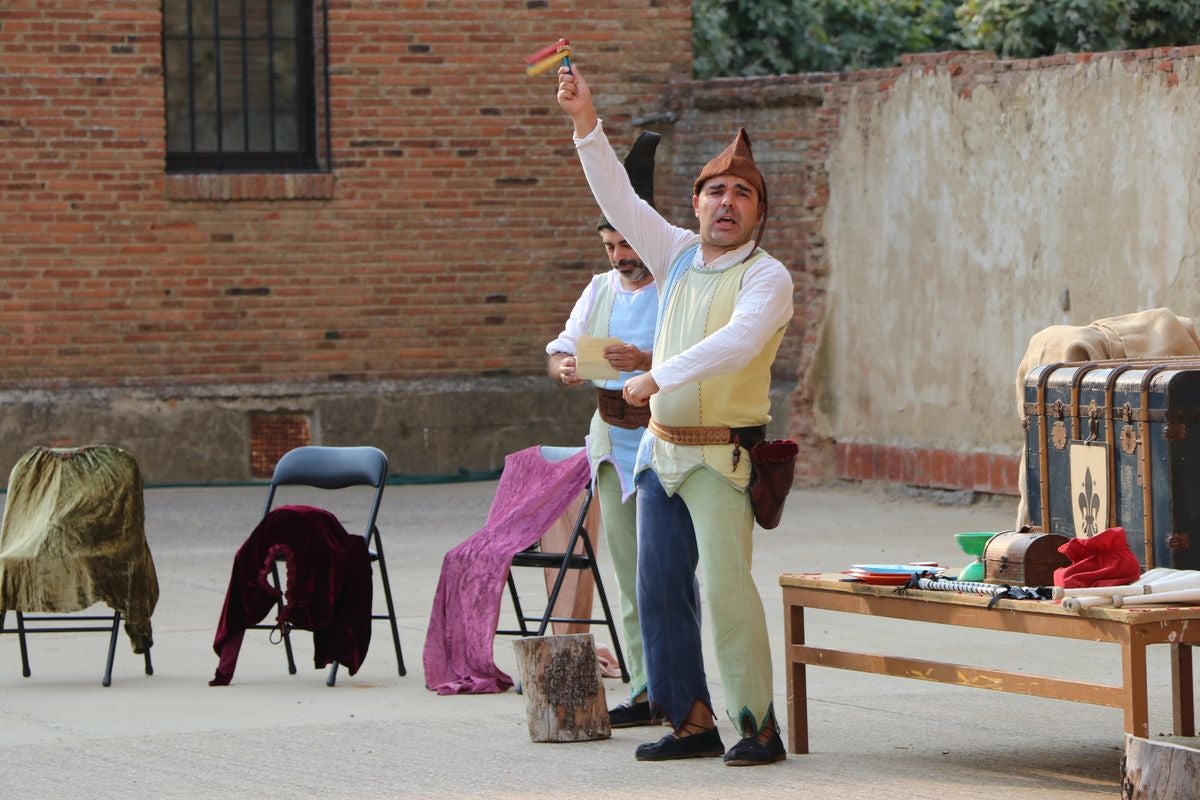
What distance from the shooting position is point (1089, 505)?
664 cm

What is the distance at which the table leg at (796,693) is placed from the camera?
6648mm

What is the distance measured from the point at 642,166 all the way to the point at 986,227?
5.90 metres

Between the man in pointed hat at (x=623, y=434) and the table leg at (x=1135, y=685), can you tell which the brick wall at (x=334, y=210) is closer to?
the man in pointed hat at (x=623, y=434)

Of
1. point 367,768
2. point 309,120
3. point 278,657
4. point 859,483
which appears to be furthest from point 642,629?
point 309,120

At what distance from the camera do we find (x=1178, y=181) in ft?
37.8

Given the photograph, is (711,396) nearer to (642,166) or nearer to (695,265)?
(695,265)

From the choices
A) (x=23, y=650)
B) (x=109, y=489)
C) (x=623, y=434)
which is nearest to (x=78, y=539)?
(x=109, y=489)

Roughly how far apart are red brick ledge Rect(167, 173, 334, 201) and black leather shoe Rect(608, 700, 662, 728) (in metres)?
7.95

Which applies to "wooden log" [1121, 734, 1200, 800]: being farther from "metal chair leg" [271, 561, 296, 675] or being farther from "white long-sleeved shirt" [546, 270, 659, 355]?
"metal chair leg" [271, 561, 296, 675]

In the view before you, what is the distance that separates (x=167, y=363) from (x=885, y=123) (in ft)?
16.1

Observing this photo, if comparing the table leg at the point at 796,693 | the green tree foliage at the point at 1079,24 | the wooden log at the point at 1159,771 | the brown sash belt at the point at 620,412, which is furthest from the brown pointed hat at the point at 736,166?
the green tree foliage at the point at 1079,24

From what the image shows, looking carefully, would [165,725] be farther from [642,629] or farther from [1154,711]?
[1154,711]

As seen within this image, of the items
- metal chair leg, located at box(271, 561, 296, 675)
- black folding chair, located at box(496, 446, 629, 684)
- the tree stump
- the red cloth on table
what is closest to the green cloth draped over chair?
metal chair leg, located at box(271, 561, 296, 675)

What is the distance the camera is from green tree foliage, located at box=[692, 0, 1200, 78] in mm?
17938
